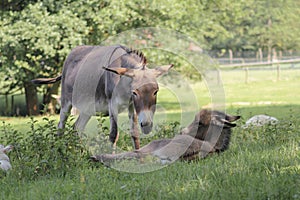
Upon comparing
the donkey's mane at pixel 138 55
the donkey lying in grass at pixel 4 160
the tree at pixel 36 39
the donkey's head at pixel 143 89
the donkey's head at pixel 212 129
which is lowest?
the donkey lying in grass at pixel 4 160

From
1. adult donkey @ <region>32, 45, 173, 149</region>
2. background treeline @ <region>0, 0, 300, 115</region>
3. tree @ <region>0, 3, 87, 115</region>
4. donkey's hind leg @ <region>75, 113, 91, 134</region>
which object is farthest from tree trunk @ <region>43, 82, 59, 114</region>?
donkey's hind leg @ <region>75, 113, 91, 134</region>

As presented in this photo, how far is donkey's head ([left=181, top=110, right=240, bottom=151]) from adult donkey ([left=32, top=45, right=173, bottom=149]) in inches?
32.8

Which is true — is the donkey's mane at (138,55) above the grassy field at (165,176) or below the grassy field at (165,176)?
above

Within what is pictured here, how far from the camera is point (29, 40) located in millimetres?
18781

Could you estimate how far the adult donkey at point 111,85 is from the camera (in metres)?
6.85

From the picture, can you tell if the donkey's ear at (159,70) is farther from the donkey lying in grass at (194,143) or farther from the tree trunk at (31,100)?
the tree trunk at (31,100)

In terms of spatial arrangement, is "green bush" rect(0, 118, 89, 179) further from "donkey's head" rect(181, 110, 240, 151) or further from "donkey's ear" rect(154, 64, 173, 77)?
"donkey's head" rect(181, 110, 240, 151)

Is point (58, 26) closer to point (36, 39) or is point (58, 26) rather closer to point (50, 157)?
point (36, 39)

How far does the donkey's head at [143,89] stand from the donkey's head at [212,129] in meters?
0.90

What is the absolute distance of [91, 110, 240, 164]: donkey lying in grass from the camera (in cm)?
670

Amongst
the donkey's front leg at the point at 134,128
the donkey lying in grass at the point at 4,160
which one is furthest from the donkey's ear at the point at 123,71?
the donkey lying in grass at the point at 4,160

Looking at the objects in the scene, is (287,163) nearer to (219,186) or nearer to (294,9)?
(219,186)

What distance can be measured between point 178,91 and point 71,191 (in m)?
4.87

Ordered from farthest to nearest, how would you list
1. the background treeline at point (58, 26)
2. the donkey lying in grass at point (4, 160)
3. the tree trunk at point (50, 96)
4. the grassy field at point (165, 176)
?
the tree trunk at point (50, 96) < the background treeline at point (58, 26) < the donkey lying in grass at point (4, 160) < the grassy field at point (165, 176)
